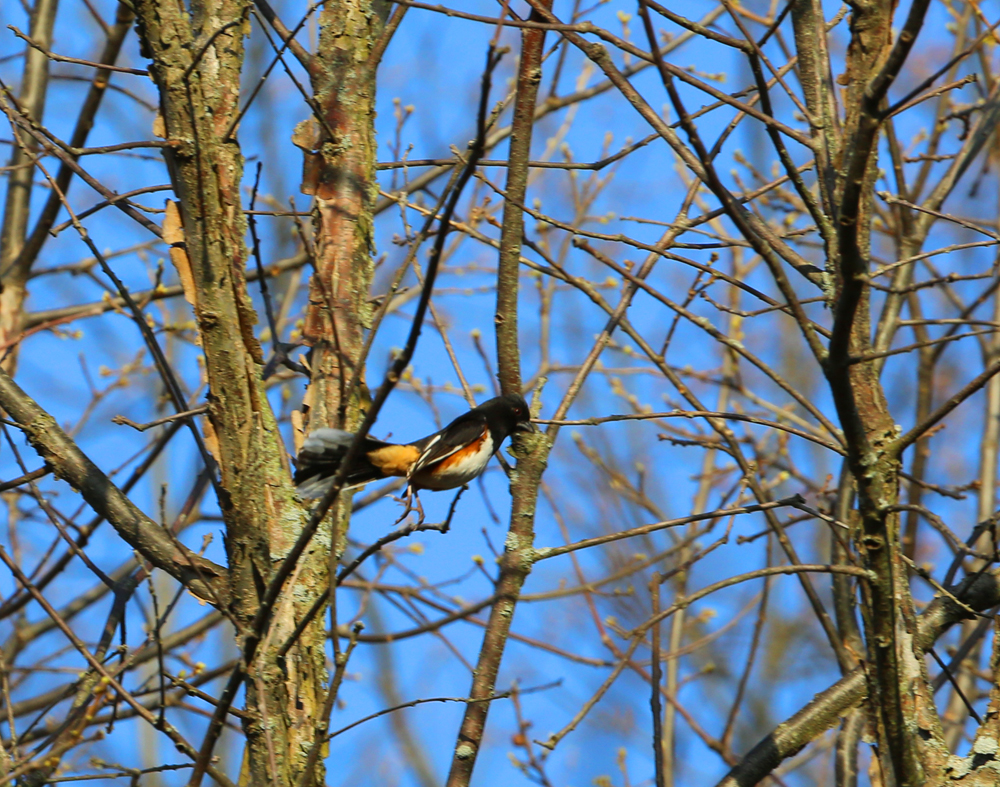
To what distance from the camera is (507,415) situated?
331cm

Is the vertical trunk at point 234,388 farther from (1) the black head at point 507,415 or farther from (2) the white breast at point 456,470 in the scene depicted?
(2) the white breast at point 456,470

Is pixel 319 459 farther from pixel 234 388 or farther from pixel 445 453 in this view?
pixel 445 453

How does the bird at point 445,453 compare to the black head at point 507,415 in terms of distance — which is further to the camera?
the bird at point 445,453

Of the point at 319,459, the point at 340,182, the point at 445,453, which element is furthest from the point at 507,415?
the point at 340,182

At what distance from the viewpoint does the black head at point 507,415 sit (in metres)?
2.93

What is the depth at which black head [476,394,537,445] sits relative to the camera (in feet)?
9.61

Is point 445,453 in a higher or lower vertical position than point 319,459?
higher

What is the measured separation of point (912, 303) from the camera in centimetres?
548

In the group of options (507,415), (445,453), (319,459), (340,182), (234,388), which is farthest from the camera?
(445,453)

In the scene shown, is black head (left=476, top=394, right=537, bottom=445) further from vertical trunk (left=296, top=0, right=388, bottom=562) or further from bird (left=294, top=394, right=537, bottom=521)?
vertical trunk (left=296, top=0, right=388, bottom=562)

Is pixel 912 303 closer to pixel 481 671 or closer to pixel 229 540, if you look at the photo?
pixel 481 671

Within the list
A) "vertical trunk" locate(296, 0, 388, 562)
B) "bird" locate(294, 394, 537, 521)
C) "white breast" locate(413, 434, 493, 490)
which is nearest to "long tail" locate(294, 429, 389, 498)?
"vertical trunk" locate(296, 0, 388, 562)

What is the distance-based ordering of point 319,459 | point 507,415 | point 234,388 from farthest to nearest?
point 507,415 → point 319,459 → point 234,388

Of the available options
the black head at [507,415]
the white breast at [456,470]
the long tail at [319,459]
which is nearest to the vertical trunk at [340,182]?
the long tail at [319,459]
